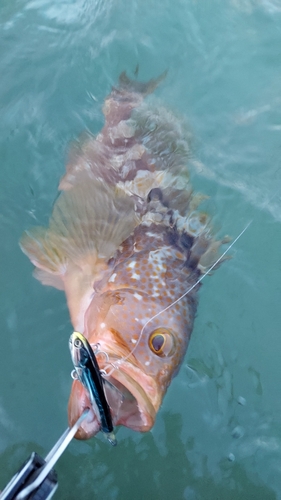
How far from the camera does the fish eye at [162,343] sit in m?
2.69

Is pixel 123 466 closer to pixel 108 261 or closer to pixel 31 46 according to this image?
pixel 108 261

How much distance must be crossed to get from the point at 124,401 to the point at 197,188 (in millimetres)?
2671

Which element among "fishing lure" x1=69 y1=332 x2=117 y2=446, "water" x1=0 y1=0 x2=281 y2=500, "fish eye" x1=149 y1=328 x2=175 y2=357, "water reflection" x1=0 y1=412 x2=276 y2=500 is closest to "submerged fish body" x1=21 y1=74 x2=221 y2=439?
"fish eye" x1=149 y1=328 x2=175 y2=357

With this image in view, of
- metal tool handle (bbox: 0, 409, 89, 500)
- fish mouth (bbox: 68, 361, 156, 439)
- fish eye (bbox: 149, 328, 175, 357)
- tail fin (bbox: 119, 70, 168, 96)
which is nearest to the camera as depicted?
metal tool handle (bbox: 0, 409, 89, 500)

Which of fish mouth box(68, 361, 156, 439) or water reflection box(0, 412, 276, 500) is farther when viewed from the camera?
water reflection box(0, 412, 276, 500)

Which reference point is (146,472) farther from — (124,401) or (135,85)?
(135,85)

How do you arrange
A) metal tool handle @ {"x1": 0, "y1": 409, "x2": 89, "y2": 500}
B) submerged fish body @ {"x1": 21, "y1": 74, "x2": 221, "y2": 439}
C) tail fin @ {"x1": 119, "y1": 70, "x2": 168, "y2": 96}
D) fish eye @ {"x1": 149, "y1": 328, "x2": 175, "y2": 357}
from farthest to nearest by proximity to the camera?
1. tail fin @ {"x1": 119, "y1": 70, "x2": 168, "y2": 96}
2. fish eye @ {"x1": 149, "y1": 328, "x2": 175, "y2": 357}
3. submerged fish body @ {"x1": 21, "y1": 74, "x2": 221, "y2": 439}
4. metal tool handle @ {"x1": 0, "y1": 409, "x2": 89, "y2": 500}

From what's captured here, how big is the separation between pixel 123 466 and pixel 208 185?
283 cm

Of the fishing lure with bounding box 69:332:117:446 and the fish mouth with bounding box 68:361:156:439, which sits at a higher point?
the fishing lure with bounding box 69:332:117:446

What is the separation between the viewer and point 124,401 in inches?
95.2

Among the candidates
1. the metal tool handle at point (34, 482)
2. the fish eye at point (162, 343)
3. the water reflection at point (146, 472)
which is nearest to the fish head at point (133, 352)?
the fish eye at point (162, 343)

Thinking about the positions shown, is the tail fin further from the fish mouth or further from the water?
the fish mouth

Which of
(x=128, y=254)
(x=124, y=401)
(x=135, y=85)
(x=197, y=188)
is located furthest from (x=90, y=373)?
(x=135, y=85)

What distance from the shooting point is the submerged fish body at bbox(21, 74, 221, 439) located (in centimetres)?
248
